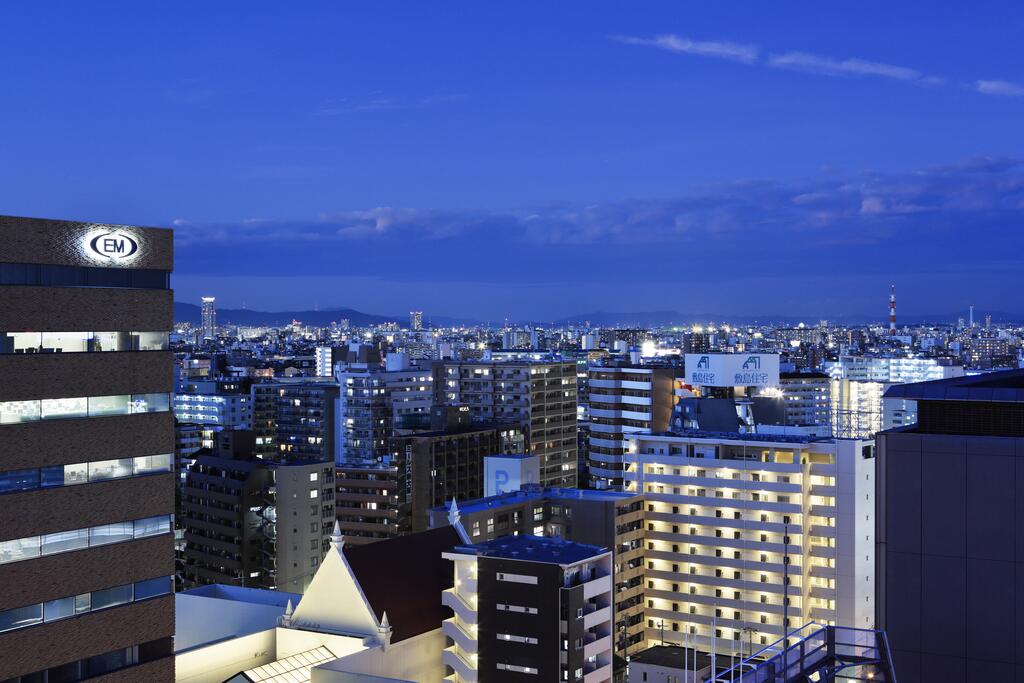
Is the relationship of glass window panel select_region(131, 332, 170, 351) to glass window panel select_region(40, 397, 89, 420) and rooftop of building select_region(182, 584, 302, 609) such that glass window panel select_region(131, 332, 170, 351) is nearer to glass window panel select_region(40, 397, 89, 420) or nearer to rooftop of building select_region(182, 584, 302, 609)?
glass window panel select_region(40, 397, 89, 420)

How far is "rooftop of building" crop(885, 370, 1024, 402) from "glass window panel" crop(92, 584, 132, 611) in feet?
50.5

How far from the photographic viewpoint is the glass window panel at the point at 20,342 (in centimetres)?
2008

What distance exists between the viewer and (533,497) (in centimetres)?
4928

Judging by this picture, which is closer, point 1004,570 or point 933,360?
point 1004,570

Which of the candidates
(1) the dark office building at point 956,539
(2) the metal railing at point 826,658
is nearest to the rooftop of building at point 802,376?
(1) the dark office building at point 956,539

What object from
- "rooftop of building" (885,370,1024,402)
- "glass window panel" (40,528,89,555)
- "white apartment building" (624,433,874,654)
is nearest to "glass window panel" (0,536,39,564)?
"glass window panel" (40,528,89,555)

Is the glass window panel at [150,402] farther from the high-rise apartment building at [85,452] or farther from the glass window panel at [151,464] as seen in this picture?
the glass window panel at [151,464]

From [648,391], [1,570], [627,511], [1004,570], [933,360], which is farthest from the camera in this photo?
[933,360]

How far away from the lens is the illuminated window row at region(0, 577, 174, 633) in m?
19.8

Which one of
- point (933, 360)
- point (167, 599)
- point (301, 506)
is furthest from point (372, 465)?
point (933, 360)

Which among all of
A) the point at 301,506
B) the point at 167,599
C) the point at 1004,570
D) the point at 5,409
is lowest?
the point at 301,506

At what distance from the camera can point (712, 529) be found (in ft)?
167

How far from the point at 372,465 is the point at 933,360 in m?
113

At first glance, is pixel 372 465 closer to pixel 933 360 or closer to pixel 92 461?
pixel 92 461
